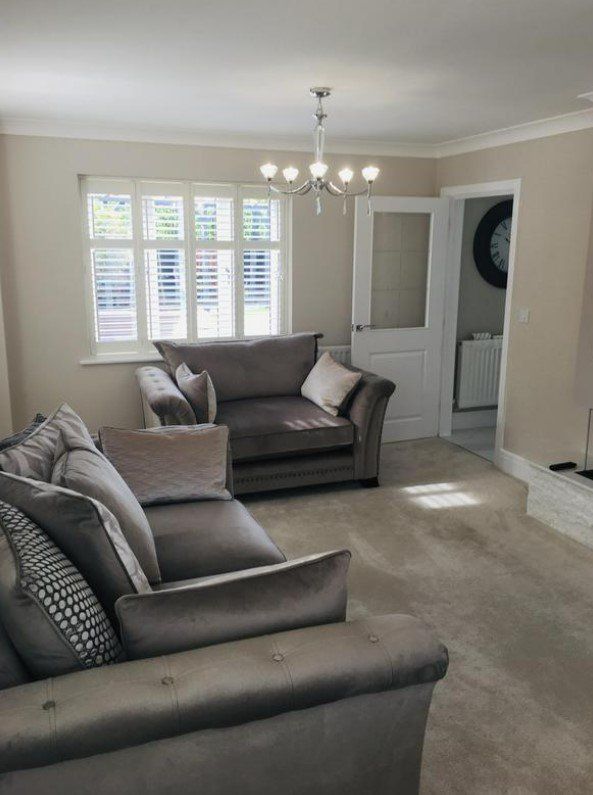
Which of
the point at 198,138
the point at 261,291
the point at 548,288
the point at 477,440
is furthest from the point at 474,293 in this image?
the point at 198,138

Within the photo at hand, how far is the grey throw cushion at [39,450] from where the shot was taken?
205 cm

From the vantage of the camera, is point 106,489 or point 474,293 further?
point 474,293

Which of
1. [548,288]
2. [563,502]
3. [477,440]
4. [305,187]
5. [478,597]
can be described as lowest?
[478,597]

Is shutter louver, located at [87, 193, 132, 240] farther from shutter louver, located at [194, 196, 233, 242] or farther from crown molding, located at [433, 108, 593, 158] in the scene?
crown molding, located at [433, 108, 593, 158]

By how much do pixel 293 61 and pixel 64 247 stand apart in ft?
8.24

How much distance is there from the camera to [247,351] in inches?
197

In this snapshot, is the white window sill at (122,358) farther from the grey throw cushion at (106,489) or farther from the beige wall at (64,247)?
the grey throw cushion at (106,489)

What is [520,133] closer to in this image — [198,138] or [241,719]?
→ [198,138]

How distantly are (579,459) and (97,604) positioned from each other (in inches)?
137

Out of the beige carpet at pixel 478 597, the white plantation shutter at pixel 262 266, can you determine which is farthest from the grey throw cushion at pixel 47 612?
the white plantation shutter at pixel 262 266

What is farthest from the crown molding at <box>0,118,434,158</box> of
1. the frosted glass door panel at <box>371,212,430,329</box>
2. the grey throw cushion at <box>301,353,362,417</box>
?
the grey throw cushion at <box>301,353,362,417</box>

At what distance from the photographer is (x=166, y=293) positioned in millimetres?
5145

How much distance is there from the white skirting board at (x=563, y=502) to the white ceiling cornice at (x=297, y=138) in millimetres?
2116

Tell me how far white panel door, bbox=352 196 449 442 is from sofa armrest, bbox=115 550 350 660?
12.7ft
